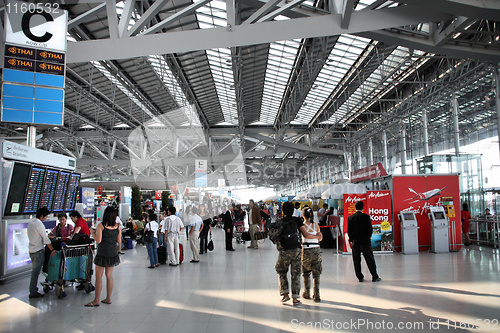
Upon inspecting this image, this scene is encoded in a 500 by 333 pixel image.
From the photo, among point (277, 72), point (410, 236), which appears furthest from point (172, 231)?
point (277, 72)

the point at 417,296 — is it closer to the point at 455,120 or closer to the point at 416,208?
the point at 416,208

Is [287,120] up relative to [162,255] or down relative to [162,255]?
up

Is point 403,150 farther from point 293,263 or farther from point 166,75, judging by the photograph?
point 293,263

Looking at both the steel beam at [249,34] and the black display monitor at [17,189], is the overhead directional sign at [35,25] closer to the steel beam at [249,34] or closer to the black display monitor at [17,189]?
the steel beam at [249,34]

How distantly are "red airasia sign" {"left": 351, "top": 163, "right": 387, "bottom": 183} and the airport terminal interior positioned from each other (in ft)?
0.27

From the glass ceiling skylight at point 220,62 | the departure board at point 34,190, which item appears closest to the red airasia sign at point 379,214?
the glass ceiling skylight at point 220,62

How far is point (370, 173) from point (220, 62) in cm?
767

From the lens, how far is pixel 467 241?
46.9 feet

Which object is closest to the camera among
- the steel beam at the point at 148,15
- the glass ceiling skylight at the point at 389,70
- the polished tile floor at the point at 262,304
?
the polished tile floor at the point at 262,304

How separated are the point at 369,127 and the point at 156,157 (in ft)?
57.7

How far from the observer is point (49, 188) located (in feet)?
32.9

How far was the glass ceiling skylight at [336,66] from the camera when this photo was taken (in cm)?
1520

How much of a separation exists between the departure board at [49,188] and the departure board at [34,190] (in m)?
0.19

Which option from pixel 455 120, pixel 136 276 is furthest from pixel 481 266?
pixel 455 120
